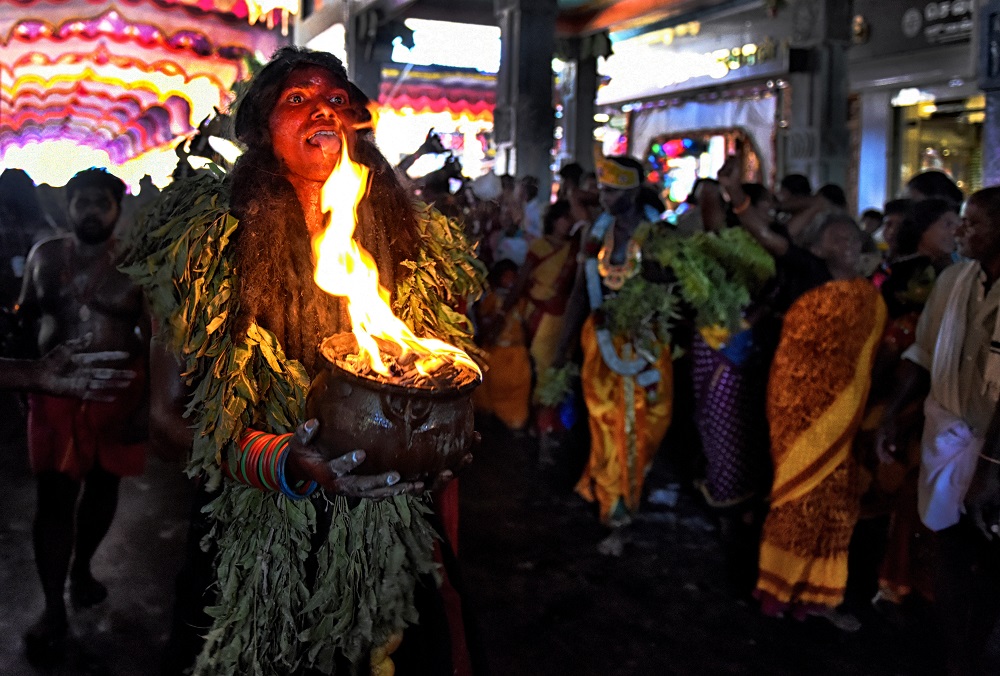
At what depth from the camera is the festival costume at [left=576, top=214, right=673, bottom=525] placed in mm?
5742

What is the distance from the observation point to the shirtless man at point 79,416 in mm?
4309

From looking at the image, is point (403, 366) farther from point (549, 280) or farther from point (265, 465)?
point (549, 280)

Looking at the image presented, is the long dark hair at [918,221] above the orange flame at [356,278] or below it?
above

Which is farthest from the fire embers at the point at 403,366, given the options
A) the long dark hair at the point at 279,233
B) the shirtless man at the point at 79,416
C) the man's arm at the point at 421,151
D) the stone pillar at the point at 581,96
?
the stone pillar at the point at 581,96

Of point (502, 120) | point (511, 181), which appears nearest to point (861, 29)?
point (502, 120)

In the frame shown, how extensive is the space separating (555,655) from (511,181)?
22.8ft

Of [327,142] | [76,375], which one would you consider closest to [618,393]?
[76,375]

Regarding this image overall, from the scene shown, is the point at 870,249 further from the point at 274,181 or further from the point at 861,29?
the point at 861,29

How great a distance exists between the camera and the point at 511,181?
10266mm

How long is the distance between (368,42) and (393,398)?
627 inches

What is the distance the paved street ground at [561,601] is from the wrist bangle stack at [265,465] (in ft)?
7.49

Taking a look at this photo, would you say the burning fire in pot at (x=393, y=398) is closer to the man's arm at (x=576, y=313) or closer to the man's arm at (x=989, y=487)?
the man's arm at (x=989, y=487)

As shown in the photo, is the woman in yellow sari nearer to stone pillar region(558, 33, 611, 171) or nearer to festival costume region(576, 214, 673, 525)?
festival costume region(576, 214, 673, 525)

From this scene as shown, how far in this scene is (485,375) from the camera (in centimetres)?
227
